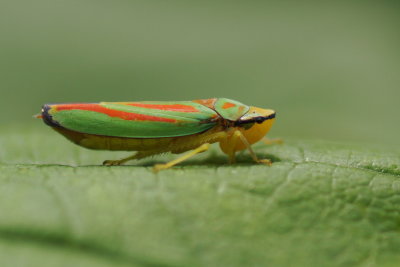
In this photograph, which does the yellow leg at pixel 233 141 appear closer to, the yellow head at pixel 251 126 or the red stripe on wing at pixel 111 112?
the yellow head at pixel 251 126

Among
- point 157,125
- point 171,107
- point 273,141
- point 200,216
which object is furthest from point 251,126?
point 200,216

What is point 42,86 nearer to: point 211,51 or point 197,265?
point 211,51

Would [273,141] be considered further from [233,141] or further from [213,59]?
[213,59]

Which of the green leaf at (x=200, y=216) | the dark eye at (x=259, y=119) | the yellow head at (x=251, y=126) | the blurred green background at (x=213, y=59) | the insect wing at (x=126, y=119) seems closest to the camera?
the green leaf at (x=200, y=216)

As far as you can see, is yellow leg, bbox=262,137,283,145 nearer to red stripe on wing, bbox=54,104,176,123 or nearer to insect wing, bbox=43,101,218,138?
insect wing, bbox=43,101,218,138

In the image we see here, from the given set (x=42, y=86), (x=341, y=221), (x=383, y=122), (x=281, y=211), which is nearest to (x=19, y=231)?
(x=281, y=211)

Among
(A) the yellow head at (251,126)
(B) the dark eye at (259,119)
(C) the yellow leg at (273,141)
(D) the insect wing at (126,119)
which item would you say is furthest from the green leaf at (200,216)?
(C) the yellow leg at (273,141)
